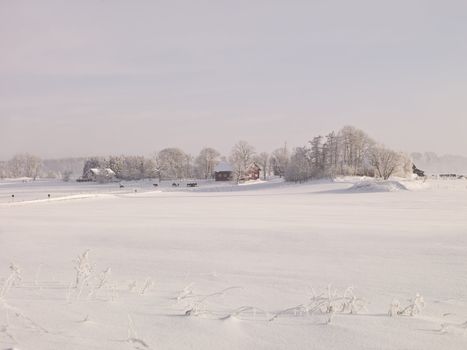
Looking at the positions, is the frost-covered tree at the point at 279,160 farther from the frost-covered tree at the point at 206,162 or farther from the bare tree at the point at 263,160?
the frost-covered tree at the point at 206,162

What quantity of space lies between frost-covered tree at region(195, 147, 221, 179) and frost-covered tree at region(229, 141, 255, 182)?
2244 centimetres

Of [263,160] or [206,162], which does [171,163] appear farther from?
[263,160]

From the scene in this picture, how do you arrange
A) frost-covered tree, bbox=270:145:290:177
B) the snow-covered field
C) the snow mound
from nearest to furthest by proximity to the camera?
the snow-covered field < the snow mound < frost-covered tree, bbox=270:145:290:177

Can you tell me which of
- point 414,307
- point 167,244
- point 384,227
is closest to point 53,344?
point 414,307

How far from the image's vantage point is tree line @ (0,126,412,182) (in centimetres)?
8131

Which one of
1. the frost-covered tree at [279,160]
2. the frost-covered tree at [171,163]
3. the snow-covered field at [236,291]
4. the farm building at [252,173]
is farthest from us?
the frost-covered tree at [279,160]

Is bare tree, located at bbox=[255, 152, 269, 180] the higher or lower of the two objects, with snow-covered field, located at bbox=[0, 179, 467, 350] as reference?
higher

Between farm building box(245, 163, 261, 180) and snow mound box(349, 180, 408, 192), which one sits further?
farm building box(245, 163, 261, 180)

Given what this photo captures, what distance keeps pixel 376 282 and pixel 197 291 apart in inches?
122

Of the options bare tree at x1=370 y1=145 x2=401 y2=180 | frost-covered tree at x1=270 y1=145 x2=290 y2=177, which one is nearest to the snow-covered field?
bare tree at x1=370 y1=145 x2=401 y2=180

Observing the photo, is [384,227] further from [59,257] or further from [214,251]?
[59,257]

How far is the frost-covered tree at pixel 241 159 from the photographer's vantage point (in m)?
97.1

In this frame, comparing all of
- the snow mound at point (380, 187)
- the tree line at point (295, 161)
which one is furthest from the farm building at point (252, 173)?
the snow mound at point (380, 187)

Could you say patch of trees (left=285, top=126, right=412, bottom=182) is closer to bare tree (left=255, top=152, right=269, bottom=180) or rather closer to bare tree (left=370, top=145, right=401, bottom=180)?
bare tree (left=370, top=145, right=401, bottom=180)
